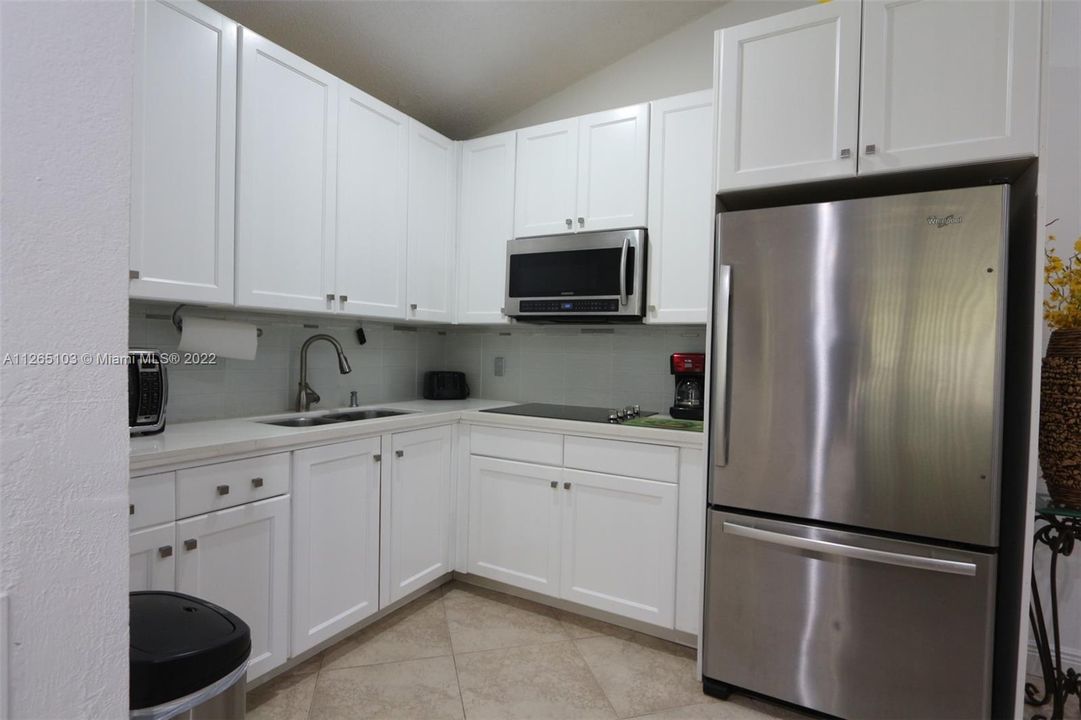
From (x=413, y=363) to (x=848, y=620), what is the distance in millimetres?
2375

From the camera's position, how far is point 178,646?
108cm

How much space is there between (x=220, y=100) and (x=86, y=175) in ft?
5.04

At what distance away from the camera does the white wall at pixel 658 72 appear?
2660 mm

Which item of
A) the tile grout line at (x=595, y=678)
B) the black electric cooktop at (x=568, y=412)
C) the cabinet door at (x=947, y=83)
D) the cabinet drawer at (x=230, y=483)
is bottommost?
the tile grout line at (x=595, y=678)

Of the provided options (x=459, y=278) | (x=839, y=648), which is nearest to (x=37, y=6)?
(x=839, y=648)

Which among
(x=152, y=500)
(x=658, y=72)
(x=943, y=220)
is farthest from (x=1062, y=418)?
(x=152, y=500)

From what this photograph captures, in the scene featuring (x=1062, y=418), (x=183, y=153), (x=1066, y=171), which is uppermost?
(x=1066, y=171)

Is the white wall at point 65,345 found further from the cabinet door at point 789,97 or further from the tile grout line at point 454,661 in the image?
the cabinet door at point 789,97

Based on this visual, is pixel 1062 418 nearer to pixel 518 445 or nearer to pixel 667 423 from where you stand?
pixel 667 423

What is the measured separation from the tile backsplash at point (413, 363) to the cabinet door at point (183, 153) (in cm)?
33

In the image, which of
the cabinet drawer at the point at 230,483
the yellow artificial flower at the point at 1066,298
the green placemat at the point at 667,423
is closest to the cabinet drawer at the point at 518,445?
the green placemat at the point at 667,423

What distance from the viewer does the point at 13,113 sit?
543 mm

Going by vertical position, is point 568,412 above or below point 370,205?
below

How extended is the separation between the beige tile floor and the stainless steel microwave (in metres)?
1.36
